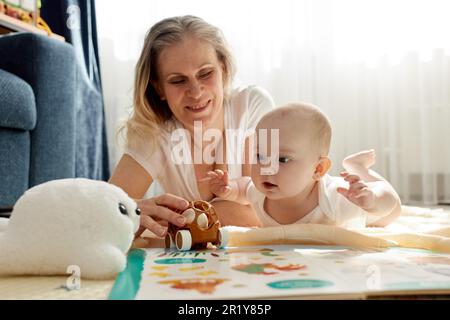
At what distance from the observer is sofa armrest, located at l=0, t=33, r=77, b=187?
1.72 meters

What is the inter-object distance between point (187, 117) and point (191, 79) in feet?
0.38

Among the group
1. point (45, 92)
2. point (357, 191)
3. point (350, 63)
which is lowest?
point (357, 191)

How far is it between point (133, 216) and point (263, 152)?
37 centimetres

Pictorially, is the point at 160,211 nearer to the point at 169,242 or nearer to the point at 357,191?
the point at 169,242

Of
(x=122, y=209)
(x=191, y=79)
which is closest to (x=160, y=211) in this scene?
(x=122, y=209)

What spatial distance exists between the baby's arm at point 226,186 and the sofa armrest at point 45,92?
0.77 metres

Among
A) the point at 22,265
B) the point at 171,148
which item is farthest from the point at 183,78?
the point at 22,265

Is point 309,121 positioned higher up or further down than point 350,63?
further down

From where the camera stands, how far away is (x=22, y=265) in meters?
0.67

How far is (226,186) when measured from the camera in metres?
1.14

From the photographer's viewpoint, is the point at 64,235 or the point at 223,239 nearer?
the point at 64,235

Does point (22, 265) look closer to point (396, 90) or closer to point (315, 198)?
point (315, 198)

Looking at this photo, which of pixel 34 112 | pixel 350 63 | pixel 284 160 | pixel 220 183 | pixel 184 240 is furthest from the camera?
pixel 350 63

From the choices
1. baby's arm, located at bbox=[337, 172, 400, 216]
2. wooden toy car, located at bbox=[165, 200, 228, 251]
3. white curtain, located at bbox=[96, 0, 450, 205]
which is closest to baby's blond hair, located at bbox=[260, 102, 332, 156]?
baby's arm, located at bbox=[337, 172, 400, 216]
